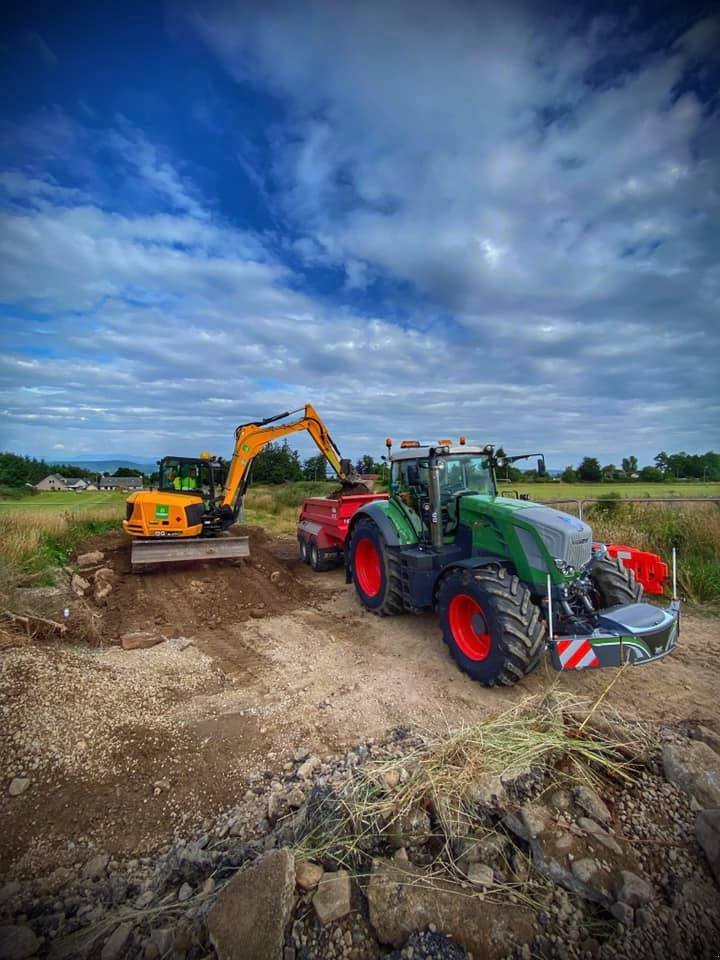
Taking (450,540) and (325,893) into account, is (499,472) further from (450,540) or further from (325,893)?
(325,893)

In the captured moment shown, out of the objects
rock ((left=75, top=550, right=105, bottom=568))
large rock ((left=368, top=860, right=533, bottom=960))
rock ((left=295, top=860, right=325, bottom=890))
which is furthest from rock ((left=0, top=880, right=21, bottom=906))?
rock ((left=75, top=550, right=105, bottom=568))

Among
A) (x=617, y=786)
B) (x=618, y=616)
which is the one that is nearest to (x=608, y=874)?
(x=617, y=786)

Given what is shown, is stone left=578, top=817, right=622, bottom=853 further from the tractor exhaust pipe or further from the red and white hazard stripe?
the tractor exhaust pipe

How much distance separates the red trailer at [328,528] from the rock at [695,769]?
247 inches

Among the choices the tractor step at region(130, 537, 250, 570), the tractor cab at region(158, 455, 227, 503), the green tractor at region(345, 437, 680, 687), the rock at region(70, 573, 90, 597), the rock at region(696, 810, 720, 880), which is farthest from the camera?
the tractor cab at region(158, 455, 227, 503)

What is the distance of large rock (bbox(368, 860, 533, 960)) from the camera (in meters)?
1.77

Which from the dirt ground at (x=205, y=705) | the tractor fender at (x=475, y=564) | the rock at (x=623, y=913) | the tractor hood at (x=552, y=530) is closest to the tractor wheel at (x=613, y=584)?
the tractor hood at (x=552, y=530)

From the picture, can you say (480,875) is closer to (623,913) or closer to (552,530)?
(623,913)

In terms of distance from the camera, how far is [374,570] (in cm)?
678

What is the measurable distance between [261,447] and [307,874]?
28.2ft

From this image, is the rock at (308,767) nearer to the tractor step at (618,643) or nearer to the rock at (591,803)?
the rock at (591,803)

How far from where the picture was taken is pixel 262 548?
1049cm

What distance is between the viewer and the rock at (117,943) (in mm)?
1862

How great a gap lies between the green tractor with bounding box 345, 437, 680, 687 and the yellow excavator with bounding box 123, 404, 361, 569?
12.5 feet
